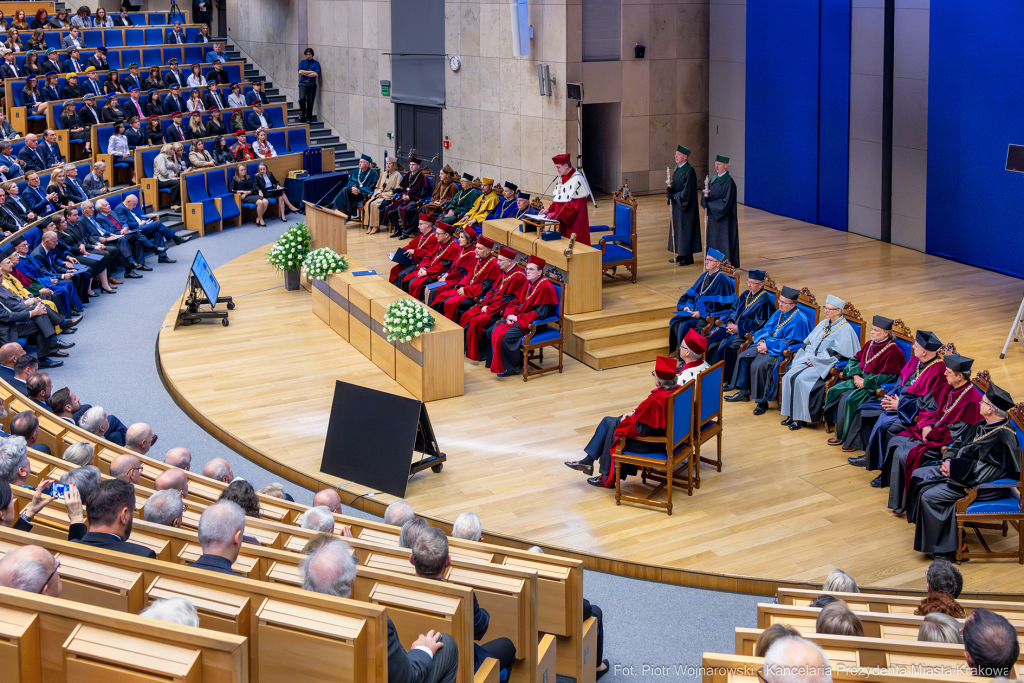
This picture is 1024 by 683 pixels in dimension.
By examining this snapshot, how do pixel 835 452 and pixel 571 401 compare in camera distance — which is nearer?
pixel 835 452

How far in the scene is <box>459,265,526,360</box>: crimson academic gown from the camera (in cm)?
893

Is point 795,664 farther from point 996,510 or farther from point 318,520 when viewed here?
point 996,510

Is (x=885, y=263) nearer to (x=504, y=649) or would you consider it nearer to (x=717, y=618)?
(x=717, y=618)

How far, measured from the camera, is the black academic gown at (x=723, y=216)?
1043 cm

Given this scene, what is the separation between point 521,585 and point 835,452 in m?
3.85

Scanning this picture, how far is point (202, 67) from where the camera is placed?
18219 mm

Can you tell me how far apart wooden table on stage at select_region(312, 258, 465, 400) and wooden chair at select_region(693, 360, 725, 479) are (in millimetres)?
2240

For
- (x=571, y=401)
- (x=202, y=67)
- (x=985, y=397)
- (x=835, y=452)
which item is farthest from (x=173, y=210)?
(x=985, y=397)

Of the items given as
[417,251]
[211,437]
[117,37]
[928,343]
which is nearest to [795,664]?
[928,343]

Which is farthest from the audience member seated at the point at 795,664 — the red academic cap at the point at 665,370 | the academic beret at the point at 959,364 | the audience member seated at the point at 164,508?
the academic beret at the point at 959,364

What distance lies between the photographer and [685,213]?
10.9m

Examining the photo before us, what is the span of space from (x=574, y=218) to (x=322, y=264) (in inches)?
101

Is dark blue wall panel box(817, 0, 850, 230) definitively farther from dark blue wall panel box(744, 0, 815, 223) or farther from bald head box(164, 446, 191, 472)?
bald head box(164, 446, 191, 472)

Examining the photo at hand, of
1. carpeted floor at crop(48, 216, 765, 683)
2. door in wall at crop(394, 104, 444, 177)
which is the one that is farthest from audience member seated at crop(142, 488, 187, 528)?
door in wall at crop(394, 104, 444, 177)
